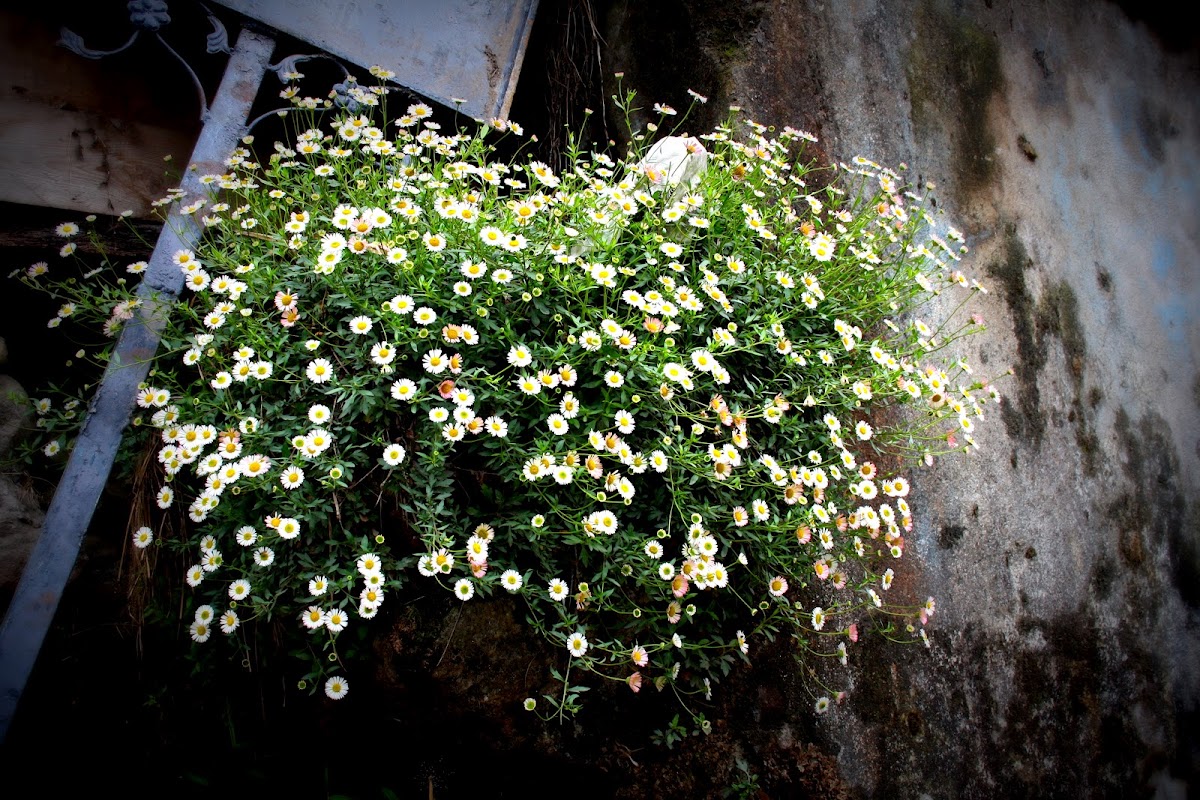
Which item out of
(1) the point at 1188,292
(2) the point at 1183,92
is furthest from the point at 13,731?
(2) the point at 1183,92

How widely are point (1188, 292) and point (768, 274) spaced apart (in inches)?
152

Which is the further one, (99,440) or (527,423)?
(99,440)

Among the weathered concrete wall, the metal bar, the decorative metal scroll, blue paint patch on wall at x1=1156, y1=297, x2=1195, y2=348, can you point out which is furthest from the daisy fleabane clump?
blue paint patch on wall at x1=1156, y1=297, x2=1195, y2=348

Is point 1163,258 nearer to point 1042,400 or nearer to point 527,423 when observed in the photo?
point 1042,400

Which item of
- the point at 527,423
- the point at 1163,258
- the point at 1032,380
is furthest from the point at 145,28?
the point at 1163,258

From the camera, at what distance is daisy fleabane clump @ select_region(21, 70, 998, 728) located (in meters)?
1.54

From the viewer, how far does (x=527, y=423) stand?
168cm

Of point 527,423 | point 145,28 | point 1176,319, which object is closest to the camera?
point 527,423

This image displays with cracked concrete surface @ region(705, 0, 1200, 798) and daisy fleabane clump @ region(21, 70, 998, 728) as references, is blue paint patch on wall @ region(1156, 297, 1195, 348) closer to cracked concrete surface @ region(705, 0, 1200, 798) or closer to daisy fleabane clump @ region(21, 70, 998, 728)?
cracked concrete surface @ region(705, 0, 1200, 798)

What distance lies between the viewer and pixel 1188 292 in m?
4.25

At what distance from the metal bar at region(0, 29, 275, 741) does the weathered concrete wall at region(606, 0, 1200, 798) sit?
1.59 meters

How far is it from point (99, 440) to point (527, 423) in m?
1.15

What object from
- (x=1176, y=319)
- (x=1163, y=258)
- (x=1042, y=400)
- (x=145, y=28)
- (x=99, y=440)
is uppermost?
(x=1163, y=258)

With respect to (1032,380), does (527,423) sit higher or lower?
lower
